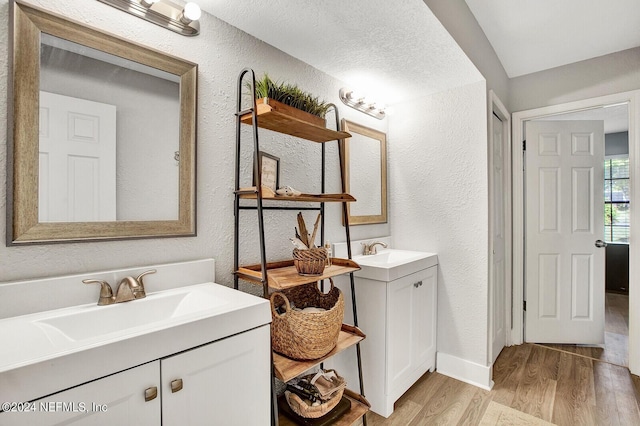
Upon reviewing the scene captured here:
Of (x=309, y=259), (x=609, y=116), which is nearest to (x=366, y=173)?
(x=309, y=259)

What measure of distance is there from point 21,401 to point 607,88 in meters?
3.71

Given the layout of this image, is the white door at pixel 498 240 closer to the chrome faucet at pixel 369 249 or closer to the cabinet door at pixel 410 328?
the cabinet door at pixel 410 328

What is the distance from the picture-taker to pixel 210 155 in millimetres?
1536

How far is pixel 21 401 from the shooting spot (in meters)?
0.69

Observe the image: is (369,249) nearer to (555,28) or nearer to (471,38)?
(471,38)

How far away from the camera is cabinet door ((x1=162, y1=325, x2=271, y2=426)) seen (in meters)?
0.94

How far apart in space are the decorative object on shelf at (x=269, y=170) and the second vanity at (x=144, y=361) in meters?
0.63

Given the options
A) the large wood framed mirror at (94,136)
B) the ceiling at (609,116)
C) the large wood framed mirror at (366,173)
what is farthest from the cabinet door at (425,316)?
the ceiling at (609,116)

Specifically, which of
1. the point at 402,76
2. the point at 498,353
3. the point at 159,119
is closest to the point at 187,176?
the point at 159,119

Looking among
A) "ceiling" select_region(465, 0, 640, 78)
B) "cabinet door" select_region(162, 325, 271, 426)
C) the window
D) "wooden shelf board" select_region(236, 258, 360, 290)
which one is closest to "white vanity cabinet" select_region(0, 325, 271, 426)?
"cabinet door" select_region(162, 325, 271, 426)

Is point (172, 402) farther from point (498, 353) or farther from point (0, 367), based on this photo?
point (498, 353)

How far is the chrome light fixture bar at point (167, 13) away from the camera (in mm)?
1273

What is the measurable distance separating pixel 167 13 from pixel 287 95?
Answer: 0.59m

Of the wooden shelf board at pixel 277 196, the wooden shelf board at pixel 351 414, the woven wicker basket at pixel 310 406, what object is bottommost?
the wooden shelf board at pixel 351 414
